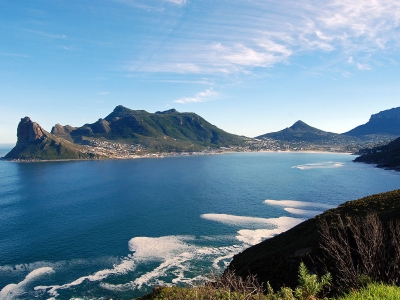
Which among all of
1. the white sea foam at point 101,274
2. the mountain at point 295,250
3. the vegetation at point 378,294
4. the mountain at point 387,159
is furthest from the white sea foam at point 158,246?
the mountain at point 387,159

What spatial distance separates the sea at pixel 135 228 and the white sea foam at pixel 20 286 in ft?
0.39

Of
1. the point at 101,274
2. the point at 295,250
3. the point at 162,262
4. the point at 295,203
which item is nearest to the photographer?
the point at 295,250

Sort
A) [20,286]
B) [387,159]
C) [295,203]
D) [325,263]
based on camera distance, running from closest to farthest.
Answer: [325,263], [20,286], [295,203], [387,159]

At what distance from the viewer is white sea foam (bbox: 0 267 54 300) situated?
Result: 1251 inches

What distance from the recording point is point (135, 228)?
54906 mm

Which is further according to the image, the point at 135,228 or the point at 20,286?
the point at 135,228

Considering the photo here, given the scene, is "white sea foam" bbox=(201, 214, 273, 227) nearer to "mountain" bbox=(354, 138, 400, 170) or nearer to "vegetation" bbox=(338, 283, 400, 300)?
"vegetation" bbox=(338, 283, 400, 300)

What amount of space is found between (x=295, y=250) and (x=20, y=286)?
33125 mm

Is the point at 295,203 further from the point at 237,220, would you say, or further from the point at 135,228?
the point at 135,228

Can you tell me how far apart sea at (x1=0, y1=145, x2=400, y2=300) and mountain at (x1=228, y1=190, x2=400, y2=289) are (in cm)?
565

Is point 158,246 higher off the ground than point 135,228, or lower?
lower

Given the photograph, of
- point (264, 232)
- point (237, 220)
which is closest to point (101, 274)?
point (264, 232)

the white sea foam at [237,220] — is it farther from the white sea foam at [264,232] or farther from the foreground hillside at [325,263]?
the foreground hillside at [325,263]

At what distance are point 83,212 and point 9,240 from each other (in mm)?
18427
